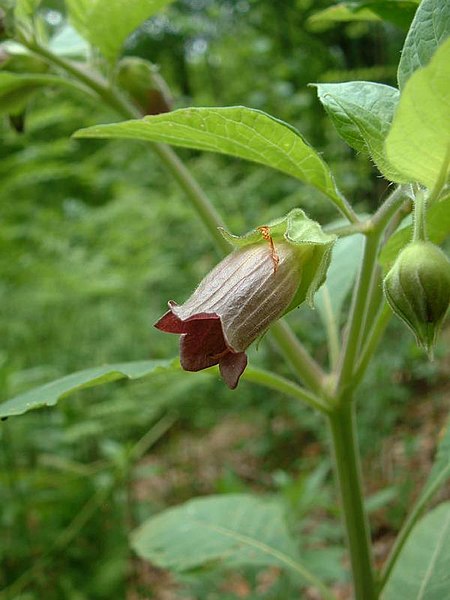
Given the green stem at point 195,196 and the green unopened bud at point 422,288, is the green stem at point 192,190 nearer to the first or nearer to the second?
the green stem at point 195,196

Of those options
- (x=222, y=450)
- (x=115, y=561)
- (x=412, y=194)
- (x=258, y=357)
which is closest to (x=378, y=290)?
(x=412, y=194)

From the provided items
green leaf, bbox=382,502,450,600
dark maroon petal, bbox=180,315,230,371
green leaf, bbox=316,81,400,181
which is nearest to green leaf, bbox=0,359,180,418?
dark maroon petal, bbox=180,315,230,371

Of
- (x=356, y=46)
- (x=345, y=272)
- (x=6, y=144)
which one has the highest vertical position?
(x=356, y=46)

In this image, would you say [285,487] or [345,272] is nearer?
[345,272]

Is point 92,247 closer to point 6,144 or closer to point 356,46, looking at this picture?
point 6,144

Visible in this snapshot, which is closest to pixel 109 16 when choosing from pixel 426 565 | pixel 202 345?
pixel 202 345

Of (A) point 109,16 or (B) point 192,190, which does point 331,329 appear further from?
(A) point 109,16
